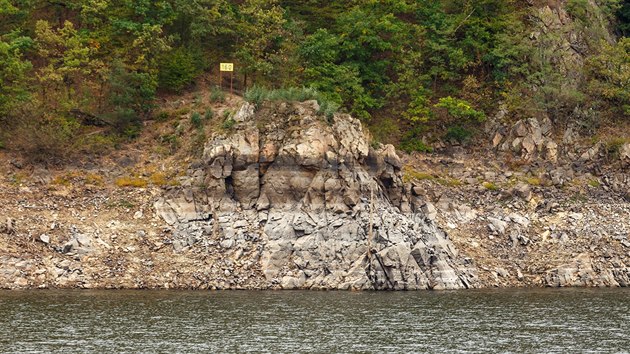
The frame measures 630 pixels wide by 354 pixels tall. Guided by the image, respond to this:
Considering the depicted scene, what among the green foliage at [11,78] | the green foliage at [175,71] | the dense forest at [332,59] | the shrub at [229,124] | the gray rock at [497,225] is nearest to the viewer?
the gray rock at [497,225]

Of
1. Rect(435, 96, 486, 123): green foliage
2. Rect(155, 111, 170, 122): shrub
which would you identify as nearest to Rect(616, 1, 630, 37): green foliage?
Rect(435, 96, 486, 123): green foliage

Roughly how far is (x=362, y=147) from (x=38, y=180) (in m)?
21.3

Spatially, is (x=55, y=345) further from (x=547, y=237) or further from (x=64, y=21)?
(x=64, y=21)

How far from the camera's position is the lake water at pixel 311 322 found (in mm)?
47469

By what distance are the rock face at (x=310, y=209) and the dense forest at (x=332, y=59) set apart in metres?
6.38

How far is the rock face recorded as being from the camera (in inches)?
2670

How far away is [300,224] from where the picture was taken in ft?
227

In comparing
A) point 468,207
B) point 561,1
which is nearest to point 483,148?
point 468,207

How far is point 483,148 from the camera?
8350 cm

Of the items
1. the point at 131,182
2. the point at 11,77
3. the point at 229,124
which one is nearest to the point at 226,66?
the point at 229,124

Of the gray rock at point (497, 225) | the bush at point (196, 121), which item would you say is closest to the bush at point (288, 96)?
the bush at point (196, 121)

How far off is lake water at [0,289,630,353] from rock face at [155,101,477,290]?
2.90 meters

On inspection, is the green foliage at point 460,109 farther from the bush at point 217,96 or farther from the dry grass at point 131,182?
the dry grass at point 131,182

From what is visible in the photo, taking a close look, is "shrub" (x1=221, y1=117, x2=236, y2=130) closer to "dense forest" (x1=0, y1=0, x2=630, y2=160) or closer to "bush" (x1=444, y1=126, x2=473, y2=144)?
"dense forest" (x1=0, y1=0, x2=630, y2=160)
